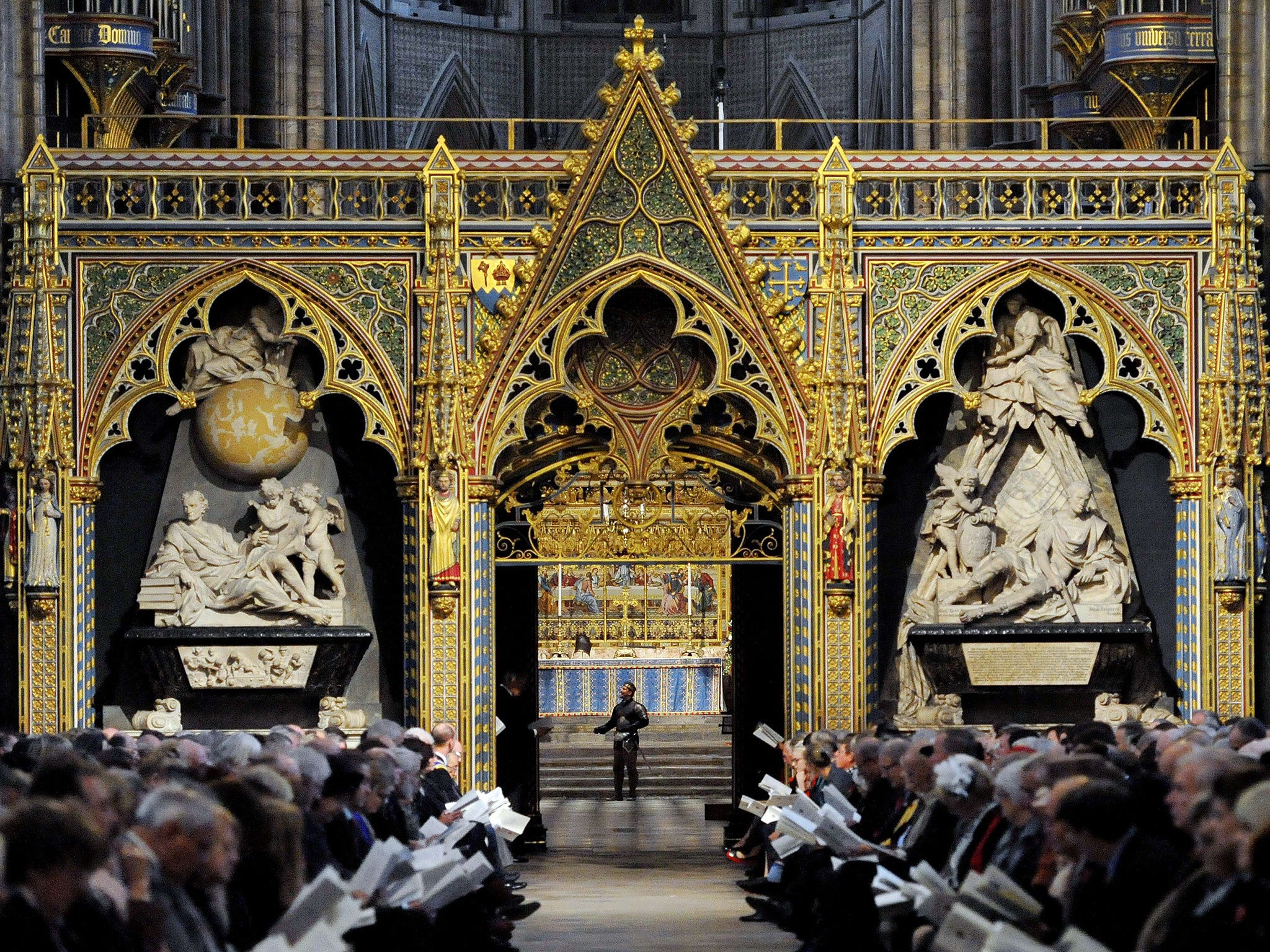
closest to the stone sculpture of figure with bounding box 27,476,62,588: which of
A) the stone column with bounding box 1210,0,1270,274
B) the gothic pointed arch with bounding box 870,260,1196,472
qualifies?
the gothic pointed arch with bounding box 870,260,1196,472

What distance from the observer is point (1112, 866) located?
30.9 feet

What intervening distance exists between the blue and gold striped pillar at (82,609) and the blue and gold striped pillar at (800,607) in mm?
6092

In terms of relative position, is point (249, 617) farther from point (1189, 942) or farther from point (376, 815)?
point (1189, 942)

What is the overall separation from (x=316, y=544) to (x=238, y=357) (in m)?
1.80

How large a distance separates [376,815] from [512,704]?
1121cm

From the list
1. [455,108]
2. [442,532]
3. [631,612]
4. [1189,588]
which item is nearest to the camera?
[442,532]

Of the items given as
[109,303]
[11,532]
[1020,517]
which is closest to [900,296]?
[1020,517]

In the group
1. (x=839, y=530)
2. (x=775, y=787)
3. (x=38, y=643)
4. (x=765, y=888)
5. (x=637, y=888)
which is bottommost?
(x=637, y=888)

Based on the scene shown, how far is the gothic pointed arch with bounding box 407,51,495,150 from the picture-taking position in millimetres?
44531

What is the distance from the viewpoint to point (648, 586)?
119 feet

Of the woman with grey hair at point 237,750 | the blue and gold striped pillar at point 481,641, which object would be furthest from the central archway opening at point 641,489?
the woman with grey hair at point 237,750

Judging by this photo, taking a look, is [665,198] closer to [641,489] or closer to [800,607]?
[641,489]

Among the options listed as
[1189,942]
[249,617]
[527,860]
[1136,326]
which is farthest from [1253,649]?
[1189,942]

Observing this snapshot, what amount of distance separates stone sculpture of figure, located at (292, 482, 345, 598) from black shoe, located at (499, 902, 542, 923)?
5443mm
